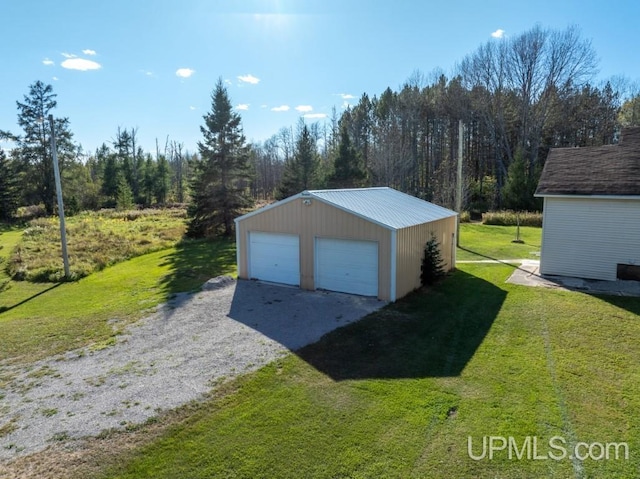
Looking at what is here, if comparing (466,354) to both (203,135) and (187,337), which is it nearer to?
(187,337)

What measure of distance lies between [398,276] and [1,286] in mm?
14637

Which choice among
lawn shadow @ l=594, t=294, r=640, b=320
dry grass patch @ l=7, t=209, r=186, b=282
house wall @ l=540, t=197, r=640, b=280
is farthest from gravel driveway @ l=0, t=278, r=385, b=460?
dry grass patch @ l=7, t=209, r=186, b=282

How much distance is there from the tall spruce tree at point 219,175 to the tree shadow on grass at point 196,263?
1.83m

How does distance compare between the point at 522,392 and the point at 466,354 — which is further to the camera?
the point at 466,354

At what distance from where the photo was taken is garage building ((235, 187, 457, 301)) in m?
11.1

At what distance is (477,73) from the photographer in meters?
38.3

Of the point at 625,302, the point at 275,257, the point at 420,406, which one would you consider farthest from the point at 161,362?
the point at 625,302

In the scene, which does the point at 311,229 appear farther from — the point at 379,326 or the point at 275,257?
the point at 379,326

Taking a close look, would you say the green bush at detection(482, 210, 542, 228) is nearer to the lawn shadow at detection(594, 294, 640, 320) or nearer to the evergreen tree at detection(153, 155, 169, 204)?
the lawn shadow at detection(594, 294, 640, 320)

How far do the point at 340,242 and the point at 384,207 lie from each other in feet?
7.93

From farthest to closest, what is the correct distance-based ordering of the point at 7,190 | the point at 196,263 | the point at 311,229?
the point at 7,190, the point at 196,263, the point at 311,229

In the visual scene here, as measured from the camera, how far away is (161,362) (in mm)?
7621

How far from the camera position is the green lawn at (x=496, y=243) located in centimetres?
1781

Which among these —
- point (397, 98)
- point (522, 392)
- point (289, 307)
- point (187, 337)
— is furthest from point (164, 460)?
point (397, 98)
